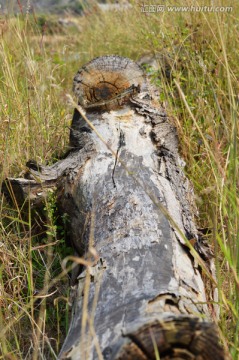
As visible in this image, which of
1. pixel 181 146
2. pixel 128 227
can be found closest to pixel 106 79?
pixel 181 146

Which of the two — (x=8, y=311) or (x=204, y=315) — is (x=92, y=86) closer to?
(x=8, y=311)

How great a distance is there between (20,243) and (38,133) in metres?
0.81

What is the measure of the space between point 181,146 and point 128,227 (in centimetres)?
128

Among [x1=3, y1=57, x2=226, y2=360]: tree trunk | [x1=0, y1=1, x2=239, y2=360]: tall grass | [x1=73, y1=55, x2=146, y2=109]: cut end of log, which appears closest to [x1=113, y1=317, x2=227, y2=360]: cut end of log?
[x1=3, y1=57, x2=226, y2=360]: tree trunk

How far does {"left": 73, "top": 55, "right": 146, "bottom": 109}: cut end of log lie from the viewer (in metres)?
2.99

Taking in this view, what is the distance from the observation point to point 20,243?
2422 mm

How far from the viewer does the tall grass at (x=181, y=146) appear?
1718 mm

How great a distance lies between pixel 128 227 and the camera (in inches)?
74.6

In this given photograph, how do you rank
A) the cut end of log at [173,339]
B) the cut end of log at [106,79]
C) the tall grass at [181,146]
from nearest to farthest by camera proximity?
the cut end of log at [173,339], the tall grass at [181,146], the cut end of log at [106,79]

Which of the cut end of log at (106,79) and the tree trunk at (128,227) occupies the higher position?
the cut end of log at (106,79)

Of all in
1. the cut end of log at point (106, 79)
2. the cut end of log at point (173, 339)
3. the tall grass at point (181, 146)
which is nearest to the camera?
the cut end of log at point (173, 339)

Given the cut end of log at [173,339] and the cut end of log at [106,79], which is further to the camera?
the cut end of log at [106,79]

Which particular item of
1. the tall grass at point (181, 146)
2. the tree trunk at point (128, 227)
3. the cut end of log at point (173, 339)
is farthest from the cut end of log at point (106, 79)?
the cut end of log at point (173, 339)

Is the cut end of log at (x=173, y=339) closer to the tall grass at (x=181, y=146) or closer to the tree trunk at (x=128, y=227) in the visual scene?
the tree trunk at (x=128, y=227)
